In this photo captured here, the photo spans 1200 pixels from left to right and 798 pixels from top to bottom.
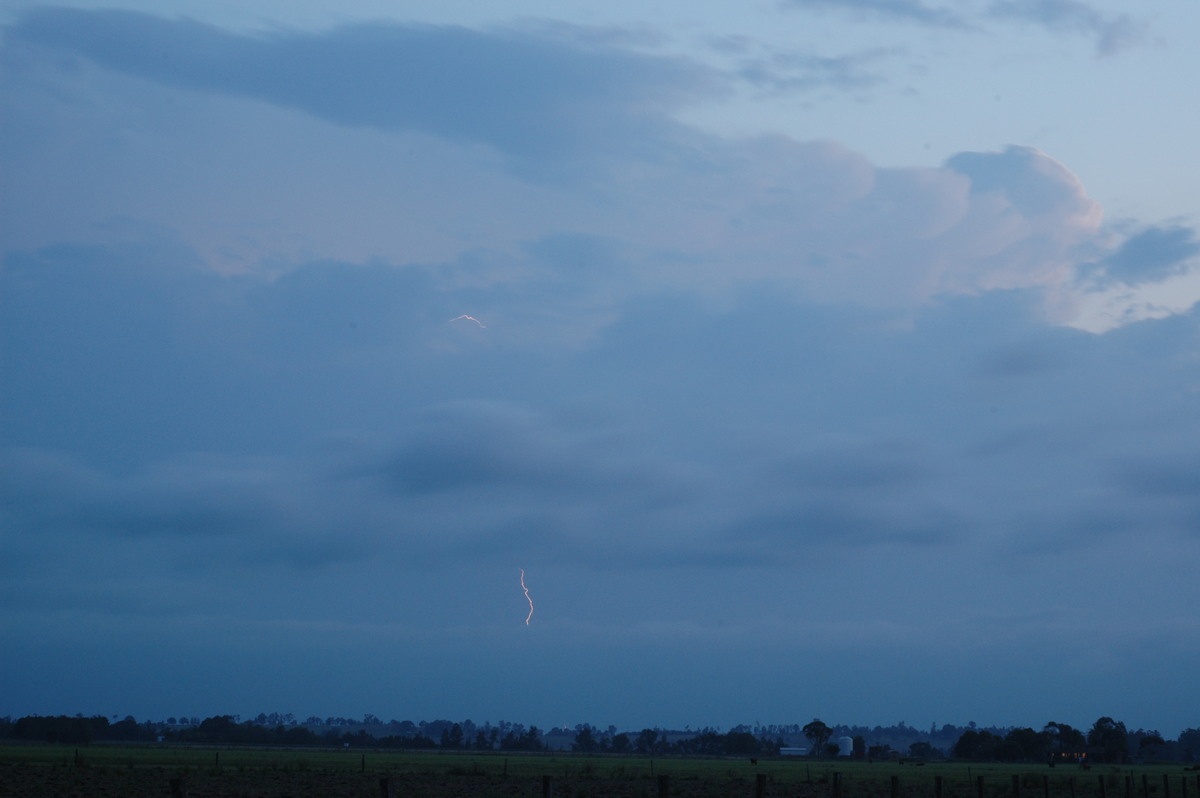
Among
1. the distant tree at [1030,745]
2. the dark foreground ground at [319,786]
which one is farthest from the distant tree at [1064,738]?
the dark foreground ground at [319,786]

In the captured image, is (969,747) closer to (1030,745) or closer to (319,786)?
(1030,745)

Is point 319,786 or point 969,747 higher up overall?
point 319,786

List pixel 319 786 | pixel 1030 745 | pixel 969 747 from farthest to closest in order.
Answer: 1. pixel 969 747
2. pixel 1030 745
3. pixel 319 786

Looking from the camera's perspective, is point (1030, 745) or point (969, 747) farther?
point (969, 747)

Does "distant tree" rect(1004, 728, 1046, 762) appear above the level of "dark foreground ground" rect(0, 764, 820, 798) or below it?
below

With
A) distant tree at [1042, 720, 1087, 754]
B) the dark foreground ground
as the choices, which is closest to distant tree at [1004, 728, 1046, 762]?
distant tree at [1042, 720, 1087, 754]

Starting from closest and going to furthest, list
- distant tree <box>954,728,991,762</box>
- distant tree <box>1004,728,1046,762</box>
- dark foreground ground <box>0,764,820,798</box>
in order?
dark foreground ground <box>0,764,820,798</box> → distant tree <box>1004,728,1046,762</box> → distant tree <box>954,728,991,762</box>

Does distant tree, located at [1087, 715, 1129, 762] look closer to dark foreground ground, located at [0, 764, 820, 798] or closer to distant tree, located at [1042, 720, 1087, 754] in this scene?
distant tree, located at [1042, 720, 1087, 754]

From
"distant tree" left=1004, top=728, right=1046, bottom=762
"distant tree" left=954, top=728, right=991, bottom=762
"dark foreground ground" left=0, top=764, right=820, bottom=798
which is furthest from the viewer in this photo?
"distant tree" left=954, top=728, right=991, bottom=762

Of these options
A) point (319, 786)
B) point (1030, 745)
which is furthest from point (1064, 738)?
point (319, 786)

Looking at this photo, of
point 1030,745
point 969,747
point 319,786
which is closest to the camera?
point 319,786

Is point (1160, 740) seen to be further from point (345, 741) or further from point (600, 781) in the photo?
point (600, 781)

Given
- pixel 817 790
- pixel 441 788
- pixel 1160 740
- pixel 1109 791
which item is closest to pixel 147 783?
pixel 441 788

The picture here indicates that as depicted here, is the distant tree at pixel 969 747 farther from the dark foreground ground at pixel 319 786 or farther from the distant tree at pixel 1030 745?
the dark foreground ground at pixel 319 786
